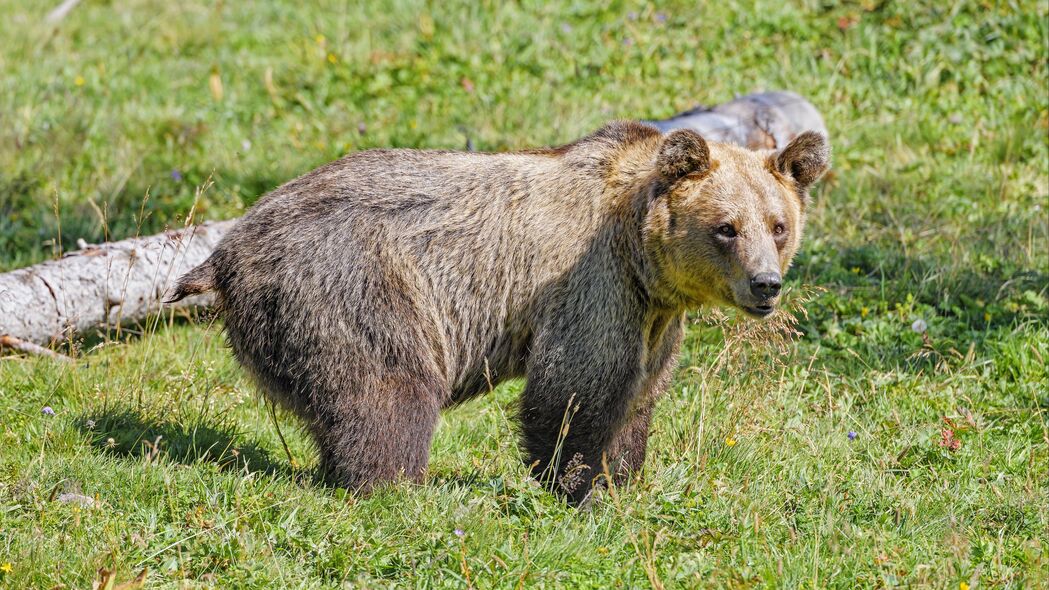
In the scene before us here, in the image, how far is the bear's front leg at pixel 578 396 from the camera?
16.9 ft

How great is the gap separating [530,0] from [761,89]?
2658mm

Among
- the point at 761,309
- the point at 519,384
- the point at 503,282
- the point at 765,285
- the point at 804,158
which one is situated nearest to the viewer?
the point at 765,285

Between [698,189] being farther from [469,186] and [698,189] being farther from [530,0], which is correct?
[530,0]

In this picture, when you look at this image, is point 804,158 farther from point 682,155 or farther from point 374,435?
point 374,435

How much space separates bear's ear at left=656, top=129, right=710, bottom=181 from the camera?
5070 mm

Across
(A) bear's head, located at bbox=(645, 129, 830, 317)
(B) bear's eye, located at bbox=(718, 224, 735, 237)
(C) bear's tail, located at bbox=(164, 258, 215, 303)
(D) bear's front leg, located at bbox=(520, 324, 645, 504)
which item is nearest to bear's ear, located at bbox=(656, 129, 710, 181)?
(A) bear's head, located at bbox=(645, 129, 830, 317)

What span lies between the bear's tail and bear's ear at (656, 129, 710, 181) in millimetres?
2104

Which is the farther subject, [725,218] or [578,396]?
[578,396]

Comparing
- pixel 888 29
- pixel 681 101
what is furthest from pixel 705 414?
pixel 888 29

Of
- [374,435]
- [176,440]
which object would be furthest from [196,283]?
[374,435]

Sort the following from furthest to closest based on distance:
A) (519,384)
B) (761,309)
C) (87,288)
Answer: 1. (87,288)
2. (519,384)
3. (761,309)

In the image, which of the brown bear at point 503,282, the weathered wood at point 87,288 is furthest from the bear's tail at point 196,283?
the weathered wood at point 87,288

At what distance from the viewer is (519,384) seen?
22.3ft

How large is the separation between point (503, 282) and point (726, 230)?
3.50ft
